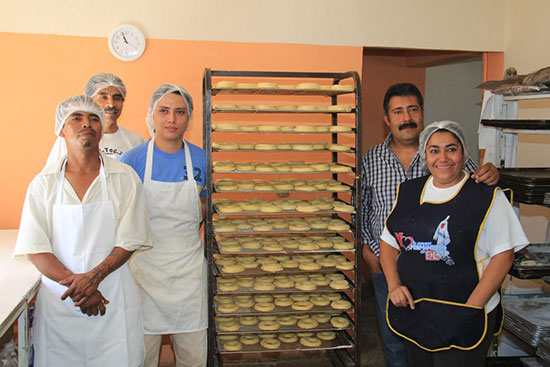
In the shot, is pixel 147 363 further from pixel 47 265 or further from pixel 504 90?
pixel 504 90

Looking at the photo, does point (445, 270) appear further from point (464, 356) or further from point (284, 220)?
point (284, 220)

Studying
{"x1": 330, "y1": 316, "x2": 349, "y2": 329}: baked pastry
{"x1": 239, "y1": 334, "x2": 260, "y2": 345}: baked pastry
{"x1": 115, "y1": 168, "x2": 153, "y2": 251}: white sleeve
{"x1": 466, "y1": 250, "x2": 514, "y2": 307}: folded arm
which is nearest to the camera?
{"x1": 466, "y1": 250, "x2": 514, "y2": 307}: folded arm

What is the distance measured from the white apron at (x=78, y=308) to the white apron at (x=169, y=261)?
383 millimetres

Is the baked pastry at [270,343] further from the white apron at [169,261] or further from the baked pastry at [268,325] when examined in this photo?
the white apron at [169,261]

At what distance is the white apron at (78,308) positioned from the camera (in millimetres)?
2305

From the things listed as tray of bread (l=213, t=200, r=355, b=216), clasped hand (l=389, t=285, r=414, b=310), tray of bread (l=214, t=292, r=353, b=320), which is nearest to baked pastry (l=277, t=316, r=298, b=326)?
tray of bread (l=214, t=292, r=353, b=320)

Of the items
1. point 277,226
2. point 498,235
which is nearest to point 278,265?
point 277,226

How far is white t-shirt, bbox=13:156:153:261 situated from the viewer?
88.0 inches

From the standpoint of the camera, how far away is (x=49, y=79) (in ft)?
12.9

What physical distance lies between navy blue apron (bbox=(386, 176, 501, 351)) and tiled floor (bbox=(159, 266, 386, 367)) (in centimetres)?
149

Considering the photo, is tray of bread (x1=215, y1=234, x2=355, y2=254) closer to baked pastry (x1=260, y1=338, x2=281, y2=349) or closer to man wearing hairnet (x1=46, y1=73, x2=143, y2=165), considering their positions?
baked pastry (x1=260, y1=338, x2=281, y2=349)

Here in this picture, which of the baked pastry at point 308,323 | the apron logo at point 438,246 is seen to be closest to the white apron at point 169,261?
the baked pastry at point 308,323

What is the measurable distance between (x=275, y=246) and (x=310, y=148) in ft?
2.13

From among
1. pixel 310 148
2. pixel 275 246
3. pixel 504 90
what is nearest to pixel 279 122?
pixel 310 148
